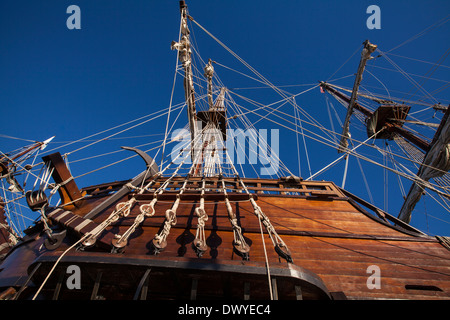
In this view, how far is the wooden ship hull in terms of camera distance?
1574mm

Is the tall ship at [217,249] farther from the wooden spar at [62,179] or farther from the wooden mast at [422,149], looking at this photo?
the wooden mast at [422,149]

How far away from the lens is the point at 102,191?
4.25 m

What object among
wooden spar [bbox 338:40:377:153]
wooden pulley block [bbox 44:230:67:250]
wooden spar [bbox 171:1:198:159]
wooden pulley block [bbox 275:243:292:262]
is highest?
wooden spar [bbox 338:40:377:153]

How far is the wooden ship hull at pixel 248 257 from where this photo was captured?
1.57 m

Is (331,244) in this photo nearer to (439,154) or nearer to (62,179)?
(62,179)

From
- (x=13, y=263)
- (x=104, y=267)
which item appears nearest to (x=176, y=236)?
(x=104, y=267)

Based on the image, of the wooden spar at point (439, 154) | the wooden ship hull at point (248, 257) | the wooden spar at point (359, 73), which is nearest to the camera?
the wooden ship hull at point (248, 257)

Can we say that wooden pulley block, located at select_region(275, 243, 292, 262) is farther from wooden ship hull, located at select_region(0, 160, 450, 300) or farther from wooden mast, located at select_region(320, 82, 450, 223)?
wooden mast, located at select_region(320, 82, 450, 223)

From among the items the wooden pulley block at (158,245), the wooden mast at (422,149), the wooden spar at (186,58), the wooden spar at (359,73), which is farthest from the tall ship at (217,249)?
the wooden spar at (359,73)

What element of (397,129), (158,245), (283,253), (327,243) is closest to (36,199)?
(158,245)

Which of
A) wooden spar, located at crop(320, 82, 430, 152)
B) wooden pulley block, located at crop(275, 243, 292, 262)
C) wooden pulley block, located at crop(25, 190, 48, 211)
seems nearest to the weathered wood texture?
wooden pulley block, located at crop(275, 243, 292, 262)

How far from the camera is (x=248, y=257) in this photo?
1780mm

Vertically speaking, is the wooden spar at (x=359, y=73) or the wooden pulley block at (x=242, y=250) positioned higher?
the wooden spar at (x=359, y=73)
